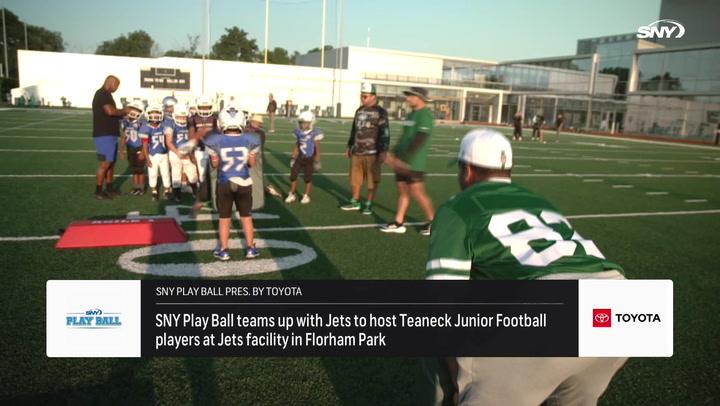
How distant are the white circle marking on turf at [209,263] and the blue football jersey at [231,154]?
0.89 meters

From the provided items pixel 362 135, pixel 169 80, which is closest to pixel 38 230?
pixel 362 135

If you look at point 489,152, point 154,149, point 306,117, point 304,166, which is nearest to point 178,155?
point 154,149

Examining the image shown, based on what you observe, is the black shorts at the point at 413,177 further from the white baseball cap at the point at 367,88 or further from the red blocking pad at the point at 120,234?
the red blocking pad at the point at 120,234

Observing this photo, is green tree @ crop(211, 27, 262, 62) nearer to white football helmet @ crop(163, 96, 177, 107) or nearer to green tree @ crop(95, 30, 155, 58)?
green tree @ crop(95, 30, 155, 58)

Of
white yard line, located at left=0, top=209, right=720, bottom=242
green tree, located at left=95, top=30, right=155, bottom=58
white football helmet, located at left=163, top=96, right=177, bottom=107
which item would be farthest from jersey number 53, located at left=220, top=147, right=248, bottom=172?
green tree, located at left=95, top=30, right=155, bottom=58

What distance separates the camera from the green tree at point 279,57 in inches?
3392

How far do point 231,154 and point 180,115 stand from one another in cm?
398

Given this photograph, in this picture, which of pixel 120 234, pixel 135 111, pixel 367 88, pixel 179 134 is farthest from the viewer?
pixel 135 111

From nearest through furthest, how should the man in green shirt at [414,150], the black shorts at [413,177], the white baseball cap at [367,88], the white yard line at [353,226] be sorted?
the white yard line at [353,226] → the man in green shirt at [414,150] → the black shorts at [413,177] → the white baseball cap at [367,88]

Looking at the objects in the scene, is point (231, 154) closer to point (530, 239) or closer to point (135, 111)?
point (530, 239)

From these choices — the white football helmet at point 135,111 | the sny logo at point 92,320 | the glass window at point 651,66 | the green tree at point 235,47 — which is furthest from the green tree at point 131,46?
the sny logo at point 92,320

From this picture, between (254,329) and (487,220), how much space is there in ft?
3.65

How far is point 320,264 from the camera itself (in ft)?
17.8

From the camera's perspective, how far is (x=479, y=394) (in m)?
1.81
